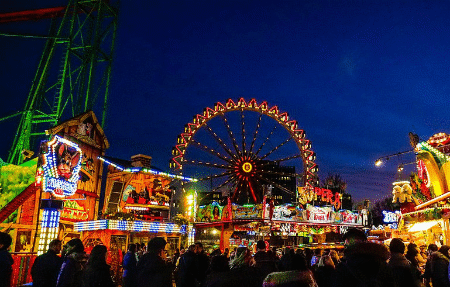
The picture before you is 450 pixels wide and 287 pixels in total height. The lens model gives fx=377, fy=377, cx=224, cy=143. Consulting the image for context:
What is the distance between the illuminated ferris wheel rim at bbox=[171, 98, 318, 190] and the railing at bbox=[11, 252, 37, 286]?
58.4 feet

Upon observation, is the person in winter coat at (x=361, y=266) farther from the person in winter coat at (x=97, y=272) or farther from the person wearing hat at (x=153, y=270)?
the person in winter coat at (x=97, y=272)

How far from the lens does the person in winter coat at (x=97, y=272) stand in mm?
4977

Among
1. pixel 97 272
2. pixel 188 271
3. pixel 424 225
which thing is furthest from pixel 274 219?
pixel 97 272

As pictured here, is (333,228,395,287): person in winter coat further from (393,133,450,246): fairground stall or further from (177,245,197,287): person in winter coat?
(393,133,450,246): fairground stall

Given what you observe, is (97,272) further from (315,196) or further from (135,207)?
(315,196)

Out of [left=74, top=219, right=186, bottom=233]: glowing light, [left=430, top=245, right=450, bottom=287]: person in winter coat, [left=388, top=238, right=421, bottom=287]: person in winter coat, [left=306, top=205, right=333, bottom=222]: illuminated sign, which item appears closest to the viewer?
[left=388, top=238, right=421, bottom=287]: person in winter coat

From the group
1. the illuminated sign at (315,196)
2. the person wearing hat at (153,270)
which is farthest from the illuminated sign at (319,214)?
the person wearing hat at (153,270)

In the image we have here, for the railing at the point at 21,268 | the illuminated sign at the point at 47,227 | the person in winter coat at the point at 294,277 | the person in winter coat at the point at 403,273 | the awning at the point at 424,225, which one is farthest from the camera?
the awning at the point at 424,225

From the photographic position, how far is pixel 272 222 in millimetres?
26203

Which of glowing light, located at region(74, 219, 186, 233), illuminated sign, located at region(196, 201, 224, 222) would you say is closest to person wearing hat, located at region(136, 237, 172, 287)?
glowing light, located at region(74, 219, 186, 233)

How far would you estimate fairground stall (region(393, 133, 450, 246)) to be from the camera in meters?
15.6

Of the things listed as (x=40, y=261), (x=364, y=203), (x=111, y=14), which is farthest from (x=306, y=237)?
(x=40, y=261)

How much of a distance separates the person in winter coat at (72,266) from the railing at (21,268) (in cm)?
533

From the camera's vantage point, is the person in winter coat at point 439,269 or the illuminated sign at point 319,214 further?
the illuminated sign at point 319,214
